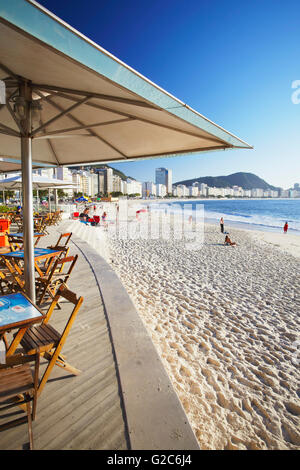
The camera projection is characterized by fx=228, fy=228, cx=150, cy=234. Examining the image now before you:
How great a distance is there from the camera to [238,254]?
1068 centimetres

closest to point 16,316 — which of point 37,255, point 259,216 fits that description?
point 37,255

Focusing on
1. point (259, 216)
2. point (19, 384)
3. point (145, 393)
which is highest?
point (259, 216)

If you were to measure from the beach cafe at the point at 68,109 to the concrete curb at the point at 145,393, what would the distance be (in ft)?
2.58

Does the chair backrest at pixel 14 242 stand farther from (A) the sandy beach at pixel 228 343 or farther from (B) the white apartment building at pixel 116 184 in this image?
(B) the white apartment building at pixel 116 184

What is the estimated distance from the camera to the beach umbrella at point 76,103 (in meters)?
1.18

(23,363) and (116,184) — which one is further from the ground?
(116,184)

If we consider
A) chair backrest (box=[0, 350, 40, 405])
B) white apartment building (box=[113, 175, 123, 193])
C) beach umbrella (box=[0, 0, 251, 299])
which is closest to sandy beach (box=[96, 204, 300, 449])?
chair backrest (box=[0, 350, 40, 405])

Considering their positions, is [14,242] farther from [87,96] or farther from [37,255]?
[87,96]

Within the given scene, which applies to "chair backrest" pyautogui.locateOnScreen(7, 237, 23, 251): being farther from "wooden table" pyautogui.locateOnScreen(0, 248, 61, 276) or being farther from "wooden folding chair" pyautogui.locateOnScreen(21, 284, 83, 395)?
"wooden folding chair" pyautogui.locateOnScreen(21, 284, 83, 395)

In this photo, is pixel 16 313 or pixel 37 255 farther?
pixel 37 255

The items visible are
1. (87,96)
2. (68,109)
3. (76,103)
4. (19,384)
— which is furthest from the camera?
(68,109)

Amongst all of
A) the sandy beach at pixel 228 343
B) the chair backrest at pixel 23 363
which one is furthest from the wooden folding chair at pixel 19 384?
the sandy beach at pixel 228 343

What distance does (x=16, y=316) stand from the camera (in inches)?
74.7

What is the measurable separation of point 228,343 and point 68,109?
389 centimetres
